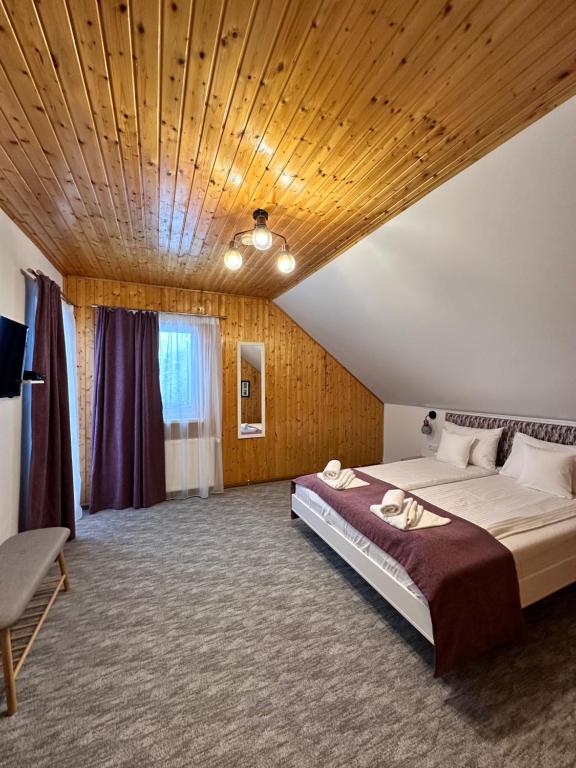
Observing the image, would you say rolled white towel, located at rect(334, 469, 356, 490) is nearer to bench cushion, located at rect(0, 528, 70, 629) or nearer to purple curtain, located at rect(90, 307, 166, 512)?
bench cushion, located at rect(0, 528, 70, 629)

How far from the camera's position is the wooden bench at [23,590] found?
142 centimetres

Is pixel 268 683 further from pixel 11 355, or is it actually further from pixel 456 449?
pixel 456 449

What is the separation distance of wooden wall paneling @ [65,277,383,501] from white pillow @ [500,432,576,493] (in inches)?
90.0

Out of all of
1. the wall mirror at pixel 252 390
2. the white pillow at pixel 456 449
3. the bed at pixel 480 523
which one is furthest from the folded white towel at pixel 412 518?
the wall mirror at pixel 252 390

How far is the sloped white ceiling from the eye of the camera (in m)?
1.66

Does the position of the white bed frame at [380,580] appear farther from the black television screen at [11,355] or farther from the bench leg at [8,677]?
the black television screen at [11,355]

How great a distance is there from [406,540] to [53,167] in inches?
114

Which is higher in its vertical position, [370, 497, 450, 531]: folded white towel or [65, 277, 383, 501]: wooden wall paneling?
[65, 277, 383, 501]: wooden wall paneling

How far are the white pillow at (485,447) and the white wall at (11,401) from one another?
4.20 meters

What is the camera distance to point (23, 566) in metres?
1.76

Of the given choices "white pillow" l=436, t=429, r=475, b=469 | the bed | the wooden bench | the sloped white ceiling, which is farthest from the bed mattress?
the wooden bench

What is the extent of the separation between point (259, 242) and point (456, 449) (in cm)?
302

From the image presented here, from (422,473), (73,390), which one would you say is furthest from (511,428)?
(73,390)

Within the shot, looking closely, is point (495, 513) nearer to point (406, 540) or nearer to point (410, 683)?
point (406, 540)
